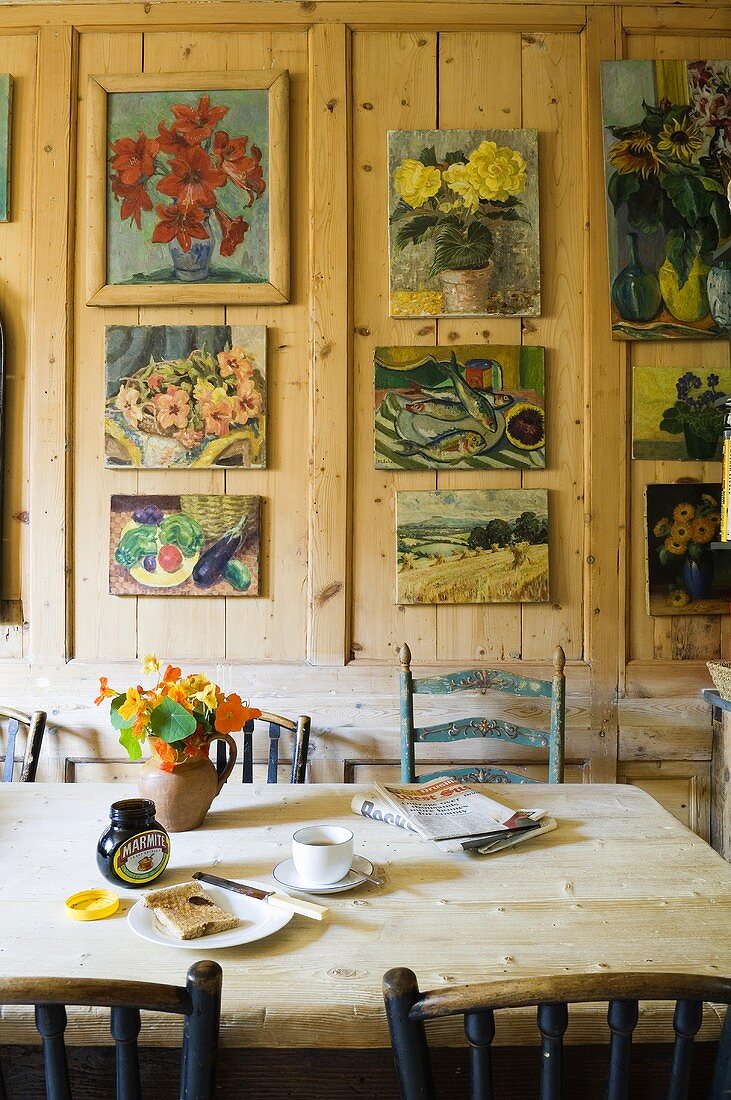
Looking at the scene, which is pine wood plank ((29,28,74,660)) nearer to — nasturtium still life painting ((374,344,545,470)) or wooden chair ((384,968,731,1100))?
nasturtium still life painting ((374,344,545,470))

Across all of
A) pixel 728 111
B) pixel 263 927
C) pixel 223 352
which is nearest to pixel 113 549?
pixel 223 352

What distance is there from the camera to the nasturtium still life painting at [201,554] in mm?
2387

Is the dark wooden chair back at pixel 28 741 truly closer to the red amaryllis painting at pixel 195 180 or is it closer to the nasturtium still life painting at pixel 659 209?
the red amaryllis painting at pixel 195 180

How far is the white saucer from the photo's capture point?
124cm

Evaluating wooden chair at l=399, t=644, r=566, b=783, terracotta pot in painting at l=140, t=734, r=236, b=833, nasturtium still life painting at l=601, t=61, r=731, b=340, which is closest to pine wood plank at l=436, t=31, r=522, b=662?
wooden chair at l=399, t=644, r=566, b=783

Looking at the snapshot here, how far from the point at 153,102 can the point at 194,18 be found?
277 mm

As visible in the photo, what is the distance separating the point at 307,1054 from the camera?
3.22ft

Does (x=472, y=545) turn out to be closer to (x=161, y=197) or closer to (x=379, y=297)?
(x=379, y=297)

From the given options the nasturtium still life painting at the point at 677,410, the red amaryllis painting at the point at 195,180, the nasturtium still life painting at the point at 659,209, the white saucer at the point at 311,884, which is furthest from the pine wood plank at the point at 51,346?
the nasturtium still life painting at the point at 677,410

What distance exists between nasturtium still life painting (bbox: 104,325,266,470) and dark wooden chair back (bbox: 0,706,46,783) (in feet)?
2.57

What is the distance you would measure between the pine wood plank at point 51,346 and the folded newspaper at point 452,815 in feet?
4.08

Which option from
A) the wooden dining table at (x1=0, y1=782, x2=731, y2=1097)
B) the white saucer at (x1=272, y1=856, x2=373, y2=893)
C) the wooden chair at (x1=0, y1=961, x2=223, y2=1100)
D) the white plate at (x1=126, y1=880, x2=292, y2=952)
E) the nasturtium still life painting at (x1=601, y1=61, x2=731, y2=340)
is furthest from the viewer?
the nasturtium still life painting at (x1=601, y1=61, x2=731, y2=340)

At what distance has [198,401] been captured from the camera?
2.39 metres

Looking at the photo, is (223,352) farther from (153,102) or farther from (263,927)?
(263,927)
